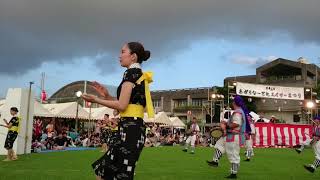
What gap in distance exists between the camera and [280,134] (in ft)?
111

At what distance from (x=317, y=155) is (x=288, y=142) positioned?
69.7 feet

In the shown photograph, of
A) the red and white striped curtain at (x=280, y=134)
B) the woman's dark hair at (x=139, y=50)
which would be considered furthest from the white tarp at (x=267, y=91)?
the woman's dark hair at (x=139, y=50)

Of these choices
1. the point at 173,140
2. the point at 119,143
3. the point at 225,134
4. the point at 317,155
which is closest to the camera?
the point at 119,143

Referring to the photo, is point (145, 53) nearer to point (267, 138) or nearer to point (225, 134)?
point (225, 134)

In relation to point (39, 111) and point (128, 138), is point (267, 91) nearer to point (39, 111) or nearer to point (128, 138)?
point (39, 111)

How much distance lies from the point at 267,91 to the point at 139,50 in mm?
32459

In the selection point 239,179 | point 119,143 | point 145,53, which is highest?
point 145,53

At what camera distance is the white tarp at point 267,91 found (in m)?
35.2

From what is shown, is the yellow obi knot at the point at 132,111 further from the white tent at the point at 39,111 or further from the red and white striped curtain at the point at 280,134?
the red and white striped curtain at the point at 280,134

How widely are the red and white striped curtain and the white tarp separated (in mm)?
3217

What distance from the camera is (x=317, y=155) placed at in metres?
13.4

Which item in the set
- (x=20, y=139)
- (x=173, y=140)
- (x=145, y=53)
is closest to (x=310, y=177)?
(x=145, y=53)

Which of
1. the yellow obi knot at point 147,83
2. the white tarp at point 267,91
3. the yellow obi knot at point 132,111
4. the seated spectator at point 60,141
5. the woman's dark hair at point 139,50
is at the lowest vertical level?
the seated spectator at point 60,141

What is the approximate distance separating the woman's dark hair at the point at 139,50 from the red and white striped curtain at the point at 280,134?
2872cm
